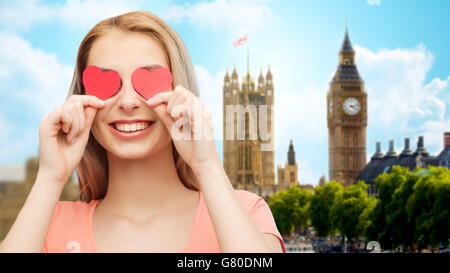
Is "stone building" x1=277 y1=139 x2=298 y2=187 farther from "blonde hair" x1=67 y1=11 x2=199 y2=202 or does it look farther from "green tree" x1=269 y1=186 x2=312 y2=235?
"blonde hair" x1=67 y1=11 x2=199 y2=202

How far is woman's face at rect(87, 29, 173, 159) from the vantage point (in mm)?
2553

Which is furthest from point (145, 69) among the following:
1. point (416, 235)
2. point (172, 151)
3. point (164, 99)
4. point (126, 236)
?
point (416, 235)

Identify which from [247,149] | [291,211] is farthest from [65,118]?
[247,149]

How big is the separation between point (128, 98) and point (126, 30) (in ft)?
1.20

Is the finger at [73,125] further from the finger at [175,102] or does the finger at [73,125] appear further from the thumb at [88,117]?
the finger at [175,102]

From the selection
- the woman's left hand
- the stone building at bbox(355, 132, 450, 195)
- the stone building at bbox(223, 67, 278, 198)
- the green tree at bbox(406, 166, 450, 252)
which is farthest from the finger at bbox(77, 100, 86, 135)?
the stone building at bbox(223, 67, 278, 198)

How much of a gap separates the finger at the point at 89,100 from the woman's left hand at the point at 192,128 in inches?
9.1

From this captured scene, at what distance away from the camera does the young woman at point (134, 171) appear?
2.27m

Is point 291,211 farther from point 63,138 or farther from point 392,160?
point 63,138

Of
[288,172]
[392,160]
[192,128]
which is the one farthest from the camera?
[288,172]

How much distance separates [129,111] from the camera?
8.40 ft

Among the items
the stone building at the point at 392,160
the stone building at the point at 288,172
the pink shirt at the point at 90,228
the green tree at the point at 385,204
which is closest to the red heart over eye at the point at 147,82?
the pink shirt at the point at 90,228

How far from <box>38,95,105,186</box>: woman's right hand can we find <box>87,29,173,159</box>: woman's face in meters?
0.16

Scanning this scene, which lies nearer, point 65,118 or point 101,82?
point 65,118
